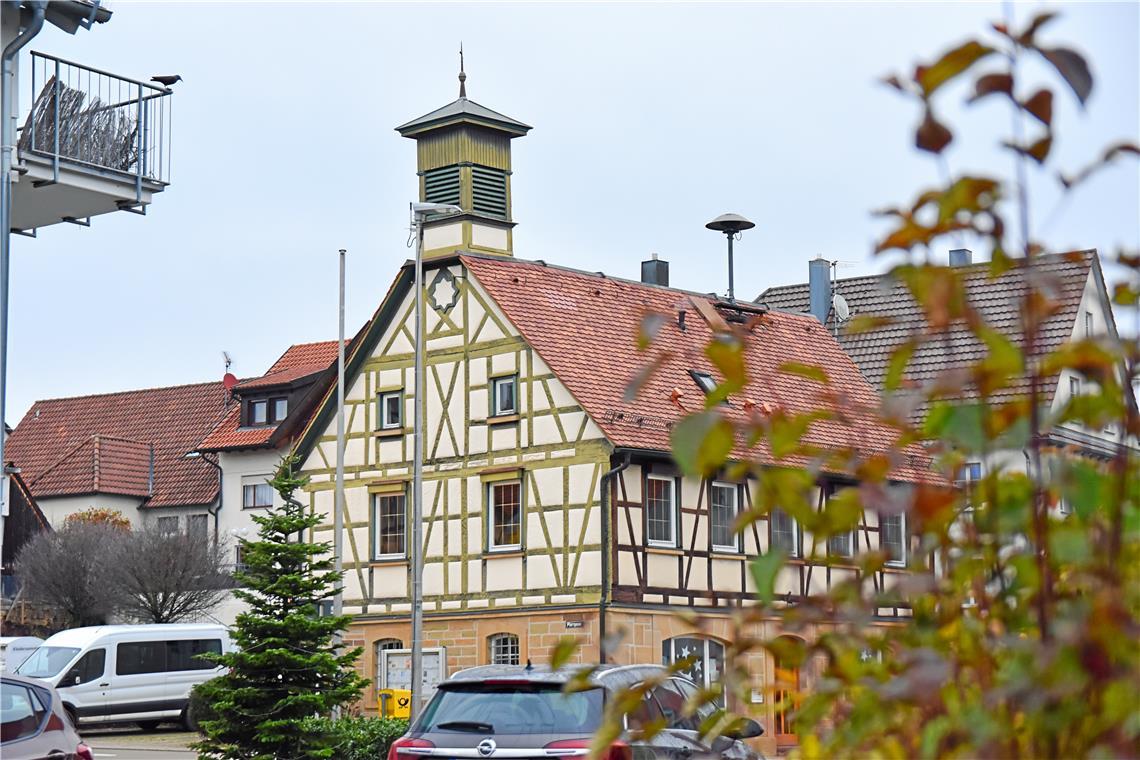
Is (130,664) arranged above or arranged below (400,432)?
below

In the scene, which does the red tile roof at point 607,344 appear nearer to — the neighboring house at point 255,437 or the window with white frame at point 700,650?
the window with white frame at point 700,650

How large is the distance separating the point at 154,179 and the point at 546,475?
17188 mm

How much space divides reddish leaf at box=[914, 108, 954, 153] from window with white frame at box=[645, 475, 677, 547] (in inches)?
1244

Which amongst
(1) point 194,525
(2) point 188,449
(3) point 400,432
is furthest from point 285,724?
(2) point 188,449

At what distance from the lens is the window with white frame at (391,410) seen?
38.4 m

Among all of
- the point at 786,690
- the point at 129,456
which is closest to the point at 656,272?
the point at 129,456

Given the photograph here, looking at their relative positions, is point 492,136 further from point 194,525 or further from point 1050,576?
point 1050,576

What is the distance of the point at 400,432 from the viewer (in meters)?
38.2

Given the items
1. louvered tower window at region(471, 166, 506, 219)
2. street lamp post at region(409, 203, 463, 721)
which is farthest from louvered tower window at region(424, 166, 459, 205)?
street lamp post at region(409, 203, 463, 721)

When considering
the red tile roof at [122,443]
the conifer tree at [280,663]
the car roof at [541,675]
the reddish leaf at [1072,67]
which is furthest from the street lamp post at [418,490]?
the reddish leaf at [1072,67]

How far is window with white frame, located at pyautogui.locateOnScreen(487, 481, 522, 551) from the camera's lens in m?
35.8

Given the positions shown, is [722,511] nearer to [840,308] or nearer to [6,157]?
[840,308]

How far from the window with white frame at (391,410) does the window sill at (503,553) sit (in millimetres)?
3788

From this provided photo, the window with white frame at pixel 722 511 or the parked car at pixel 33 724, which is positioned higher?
the window with white frame at pixel 722 511
